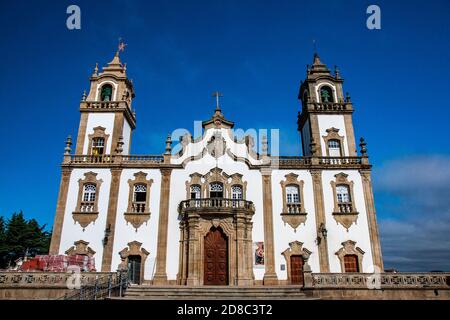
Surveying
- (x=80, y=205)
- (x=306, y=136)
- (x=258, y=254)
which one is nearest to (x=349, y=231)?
(x=258, y=254)

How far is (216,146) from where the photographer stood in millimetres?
23359

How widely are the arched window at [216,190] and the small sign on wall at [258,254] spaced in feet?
13.4

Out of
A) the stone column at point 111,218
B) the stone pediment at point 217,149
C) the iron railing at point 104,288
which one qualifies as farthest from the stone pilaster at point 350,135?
the iron railing at point 104,288

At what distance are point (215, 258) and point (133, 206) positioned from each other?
21.2ft

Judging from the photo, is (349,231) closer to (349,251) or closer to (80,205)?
(349,251)

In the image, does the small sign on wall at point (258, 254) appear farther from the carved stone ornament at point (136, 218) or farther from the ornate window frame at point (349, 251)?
the carved stone ornament at point (136, 218)

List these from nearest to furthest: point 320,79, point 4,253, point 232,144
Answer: point 232,144, point 320,79, point 4,253

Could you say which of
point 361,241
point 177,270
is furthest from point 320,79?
point 177,270

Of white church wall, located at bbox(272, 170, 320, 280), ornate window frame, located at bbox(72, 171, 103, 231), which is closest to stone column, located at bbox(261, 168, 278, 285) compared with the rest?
white church wall, located at bbox(272, 170, 320, 280)

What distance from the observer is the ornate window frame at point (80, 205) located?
21.0m

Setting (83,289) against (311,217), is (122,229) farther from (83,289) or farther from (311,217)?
(311,217)
